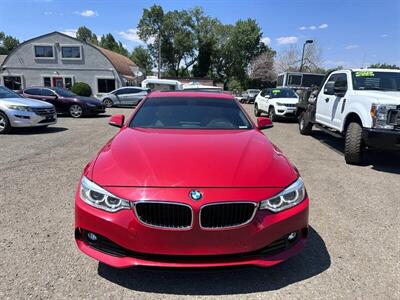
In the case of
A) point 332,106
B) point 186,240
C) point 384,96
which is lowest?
point 186,240

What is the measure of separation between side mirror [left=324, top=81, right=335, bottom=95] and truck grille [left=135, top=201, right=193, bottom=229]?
22.5 feet

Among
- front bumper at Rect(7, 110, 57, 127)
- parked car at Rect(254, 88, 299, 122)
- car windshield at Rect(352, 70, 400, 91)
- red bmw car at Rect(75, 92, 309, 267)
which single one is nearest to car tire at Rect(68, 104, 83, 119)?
front bumper at Rect(7, 110, 57, 127)

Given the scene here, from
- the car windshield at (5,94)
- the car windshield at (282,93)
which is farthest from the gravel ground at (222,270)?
the car windshield at (282,93)

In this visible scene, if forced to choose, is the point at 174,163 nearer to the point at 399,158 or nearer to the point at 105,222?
the point at 105,222

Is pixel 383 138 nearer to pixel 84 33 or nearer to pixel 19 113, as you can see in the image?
pixel 19 113

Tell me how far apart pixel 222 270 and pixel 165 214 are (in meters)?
0.59

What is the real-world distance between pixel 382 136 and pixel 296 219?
15.1 feet

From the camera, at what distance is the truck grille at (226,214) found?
2430 mm

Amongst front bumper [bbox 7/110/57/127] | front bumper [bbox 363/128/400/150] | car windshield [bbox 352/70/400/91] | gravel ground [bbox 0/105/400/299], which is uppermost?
car windshield [bbox 352/70/400/91]

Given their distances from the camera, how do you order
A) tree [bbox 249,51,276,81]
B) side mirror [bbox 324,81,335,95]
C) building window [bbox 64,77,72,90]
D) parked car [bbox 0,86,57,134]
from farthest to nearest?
tree [bbox 249,51,276,81] < building window [bbox 64,77,72,90] < parked car [bbox 0,86,57,134] < side mirror [bbox 324,81,335,95]

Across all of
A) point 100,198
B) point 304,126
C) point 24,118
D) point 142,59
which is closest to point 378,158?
point 304,126

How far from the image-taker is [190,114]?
4285 mm

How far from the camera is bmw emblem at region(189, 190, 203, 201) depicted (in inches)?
96.0

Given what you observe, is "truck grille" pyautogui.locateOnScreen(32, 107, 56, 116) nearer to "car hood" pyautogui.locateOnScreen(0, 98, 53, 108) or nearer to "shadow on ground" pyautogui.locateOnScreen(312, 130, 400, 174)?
"car hood" pyautogui.locateOnScreen(0, 98, 53, 108)
